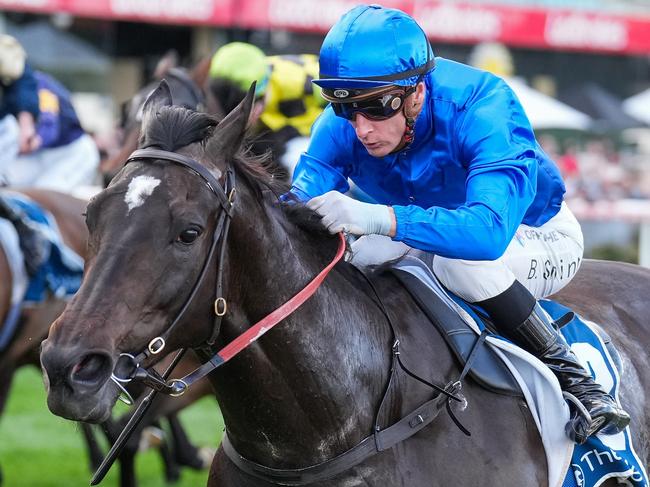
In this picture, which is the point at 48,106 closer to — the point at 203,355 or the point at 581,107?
the point at 203,355

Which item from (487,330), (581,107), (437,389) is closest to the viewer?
(437,389)

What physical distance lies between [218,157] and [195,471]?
4.35 meters

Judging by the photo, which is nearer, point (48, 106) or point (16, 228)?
point (16, 228)

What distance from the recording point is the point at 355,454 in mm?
2885

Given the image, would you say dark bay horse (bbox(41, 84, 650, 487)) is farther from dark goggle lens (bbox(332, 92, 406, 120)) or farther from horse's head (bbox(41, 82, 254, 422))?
dark goggle lens (bbox(332, 92, 406, 120))

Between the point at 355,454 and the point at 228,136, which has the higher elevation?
the point at 228,136

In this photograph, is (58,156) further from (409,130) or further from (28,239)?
(409,130)

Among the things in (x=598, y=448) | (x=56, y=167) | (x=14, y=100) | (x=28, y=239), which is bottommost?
(x=56, y=167)

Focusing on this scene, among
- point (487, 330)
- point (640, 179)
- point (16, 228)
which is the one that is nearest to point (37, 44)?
point (640, 179)

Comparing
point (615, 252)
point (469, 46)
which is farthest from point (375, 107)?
point (469, 46)

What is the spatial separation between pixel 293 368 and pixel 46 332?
12.9ft

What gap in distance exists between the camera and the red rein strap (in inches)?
106

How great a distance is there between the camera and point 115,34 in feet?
68.6

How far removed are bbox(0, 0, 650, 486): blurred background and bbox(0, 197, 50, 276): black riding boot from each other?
6.49m
